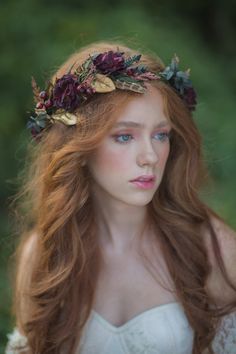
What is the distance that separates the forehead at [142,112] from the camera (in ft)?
8.66

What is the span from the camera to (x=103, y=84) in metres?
2.67

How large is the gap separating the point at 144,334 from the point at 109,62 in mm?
1026

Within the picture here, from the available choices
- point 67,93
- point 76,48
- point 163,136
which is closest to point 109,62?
point 67,93

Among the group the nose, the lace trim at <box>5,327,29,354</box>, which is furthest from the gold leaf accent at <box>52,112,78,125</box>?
the lace trim at <box>5,327,29,354</box>

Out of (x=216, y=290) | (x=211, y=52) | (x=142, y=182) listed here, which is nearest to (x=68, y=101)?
(x=142, y=182)

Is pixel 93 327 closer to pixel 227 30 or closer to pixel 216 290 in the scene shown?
pixel 216 290

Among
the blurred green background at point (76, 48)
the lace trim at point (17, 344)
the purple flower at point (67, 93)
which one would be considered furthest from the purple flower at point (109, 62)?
the blurred green background at point (76, 48)

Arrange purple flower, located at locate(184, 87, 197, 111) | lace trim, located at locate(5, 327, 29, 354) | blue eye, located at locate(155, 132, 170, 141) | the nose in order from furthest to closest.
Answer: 1. lace trim, located at locate(5, 327, 29, 354)
2. purple flower, located at locate(184, 87, 197, 111)
3. blue eye, located at locate(155, 132, 170, 141)
4. the nose

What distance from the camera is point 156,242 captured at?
3.04 metres

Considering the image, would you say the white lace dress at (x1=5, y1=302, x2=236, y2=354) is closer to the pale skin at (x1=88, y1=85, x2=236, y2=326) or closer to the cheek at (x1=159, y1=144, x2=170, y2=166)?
the pale skin at (x1=88, y1=85, x2=236, y2=326)

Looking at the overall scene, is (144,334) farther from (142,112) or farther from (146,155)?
(142,112)

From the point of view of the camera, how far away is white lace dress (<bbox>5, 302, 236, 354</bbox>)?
277cm

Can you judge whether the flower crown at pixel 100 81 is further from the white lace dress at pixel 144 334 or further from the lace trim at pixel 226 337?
the lace trim at pixel 226 337

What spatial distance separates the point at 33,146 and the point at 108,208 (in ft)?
1.37
